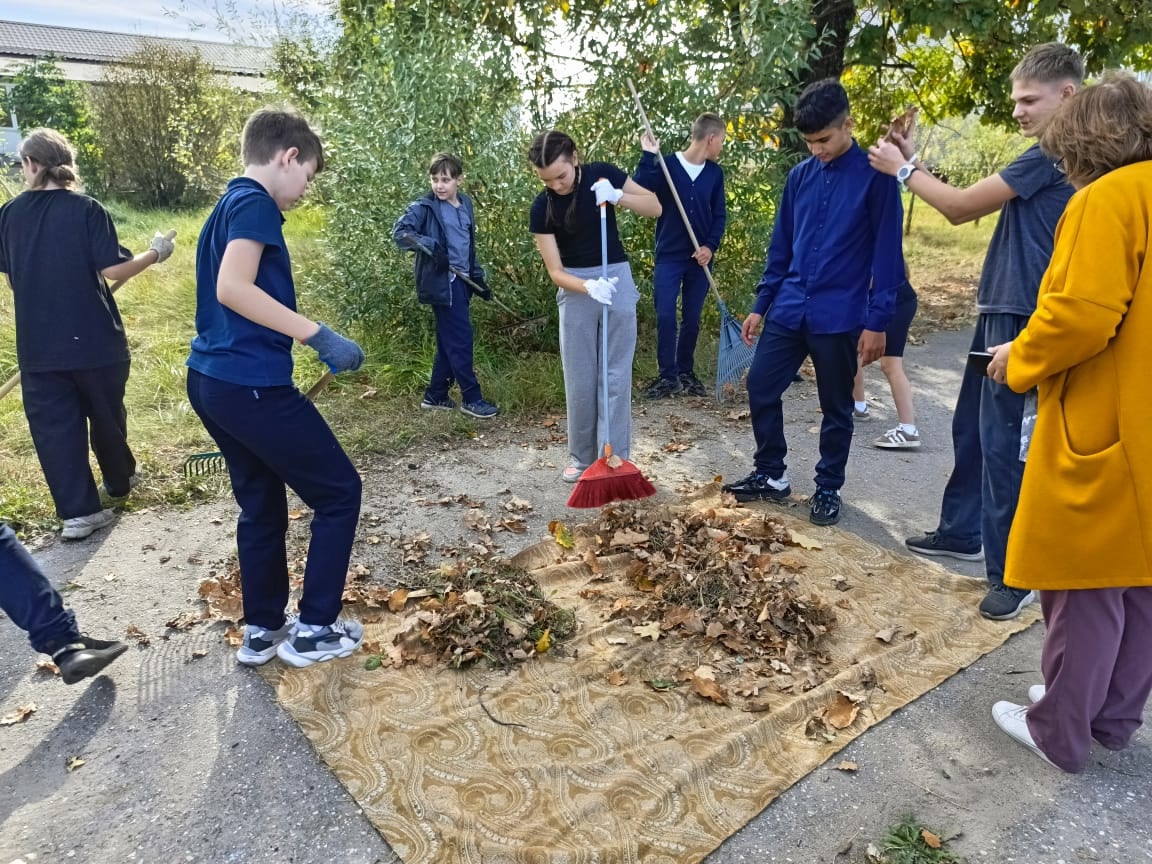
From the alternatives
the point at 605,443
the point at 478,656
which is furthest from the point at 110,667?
the point at 605,443

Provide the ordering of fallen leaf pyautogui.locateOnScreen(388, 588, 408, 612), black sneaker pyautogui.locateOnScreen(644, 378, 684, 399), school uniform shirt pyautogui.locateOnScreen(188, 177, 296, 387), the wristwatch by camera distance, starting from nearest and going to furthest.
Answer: school uniform shirt pyautogui.locateOnScreen(188, 177, 296, 387) < the wristwatch < fallen leaf pyautogui.locateOnScreen(388, 588, 408, 612) < black sneaker pyautogui.locateOnScreen(644, 378, 684, 399)

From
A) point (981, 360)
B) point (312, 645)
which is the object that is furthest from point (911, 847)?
point (312, 645)

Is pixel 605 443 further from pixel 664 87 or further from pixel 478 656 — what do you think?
pixel 664 87

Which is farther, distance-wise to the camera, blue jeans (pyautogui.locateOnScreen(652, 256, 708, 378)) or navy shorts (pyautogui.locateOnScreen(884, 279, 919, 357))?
blue jeans (pyautogui.locateOnScreen(652, 256, 708, 378))

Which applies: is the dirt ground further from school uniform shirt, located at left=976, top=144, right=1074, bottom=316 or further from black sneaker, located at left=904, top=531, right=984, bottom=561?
school uniform shirt, located at left=976, top=144, right=1074, bottom=316

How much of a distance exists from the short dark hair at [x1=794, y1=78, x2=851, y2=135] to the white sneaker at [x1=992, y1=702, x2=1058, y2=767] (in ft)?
8.40

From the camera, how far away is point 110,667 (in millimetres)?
3238

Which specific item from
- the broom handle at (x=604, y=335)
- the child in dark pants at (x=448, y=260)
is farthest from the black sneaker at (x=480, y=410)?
the broom handle at (x=604, y=335)

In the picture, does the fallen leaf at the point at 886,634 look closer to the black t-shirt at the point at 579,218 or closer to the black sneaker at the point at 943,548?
the black sneaker at the point at 943,548

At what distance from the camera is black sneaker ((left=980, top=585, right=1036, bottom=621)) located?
134 inches

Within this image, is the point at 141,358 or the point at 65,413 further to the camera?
the point at 141,358

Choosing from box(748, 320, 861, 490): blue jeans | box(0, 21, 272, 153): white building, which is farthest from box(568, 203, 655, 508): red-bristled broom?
box(0, 21, 272, 153): white building

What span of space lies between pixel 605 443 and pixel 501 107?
427 cm

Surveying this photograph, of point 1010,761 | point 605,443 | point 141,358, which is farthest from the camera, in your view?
point 141,358
